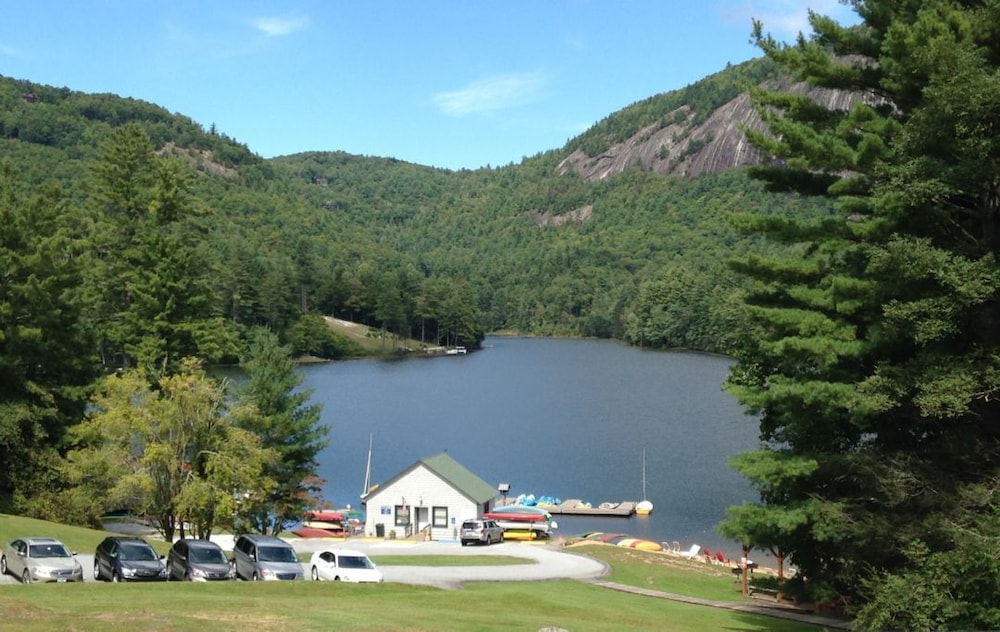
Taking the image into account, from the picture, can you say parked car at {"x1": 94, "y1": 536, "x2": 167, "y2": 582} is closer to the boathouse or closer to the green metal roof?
the green metal roof

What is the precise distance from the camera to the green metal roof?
168ft

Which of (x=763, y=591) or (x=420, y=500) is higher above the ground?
(x=420, y=500)

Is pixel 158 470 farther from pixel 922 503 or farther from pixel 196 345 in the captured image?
pixel 922 503

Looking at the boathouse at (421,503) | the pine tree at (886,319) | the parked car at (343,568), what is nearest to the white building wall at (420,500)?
the boathouse at (421,503)

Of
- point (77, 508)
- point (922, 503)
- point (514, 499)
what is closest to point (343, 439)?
point (514, 499)

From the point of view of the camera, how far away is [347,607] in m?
22.5

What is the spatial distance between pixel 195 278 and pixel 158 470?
25.2 m

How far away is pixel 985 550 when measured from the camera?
17531mm

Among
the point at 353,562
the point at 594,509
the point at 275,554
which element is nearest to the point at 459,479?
the point at 594,509

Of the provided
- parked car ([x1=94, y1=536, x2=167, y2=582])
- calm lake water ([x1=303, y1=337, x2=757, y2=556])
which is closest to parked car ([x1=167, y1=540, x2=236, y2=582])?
parked car ([x1=94, y1=536, x2=167, y2=582])

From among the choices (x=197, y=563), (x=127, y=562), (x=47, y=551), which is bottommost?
(x=197, y=563)

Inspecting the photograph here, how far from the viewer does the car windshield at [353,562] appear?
97.0 ft

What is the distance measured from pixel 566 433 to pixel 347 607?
73.2m

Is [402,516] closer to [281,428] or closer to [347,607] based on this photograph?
[281,428]
